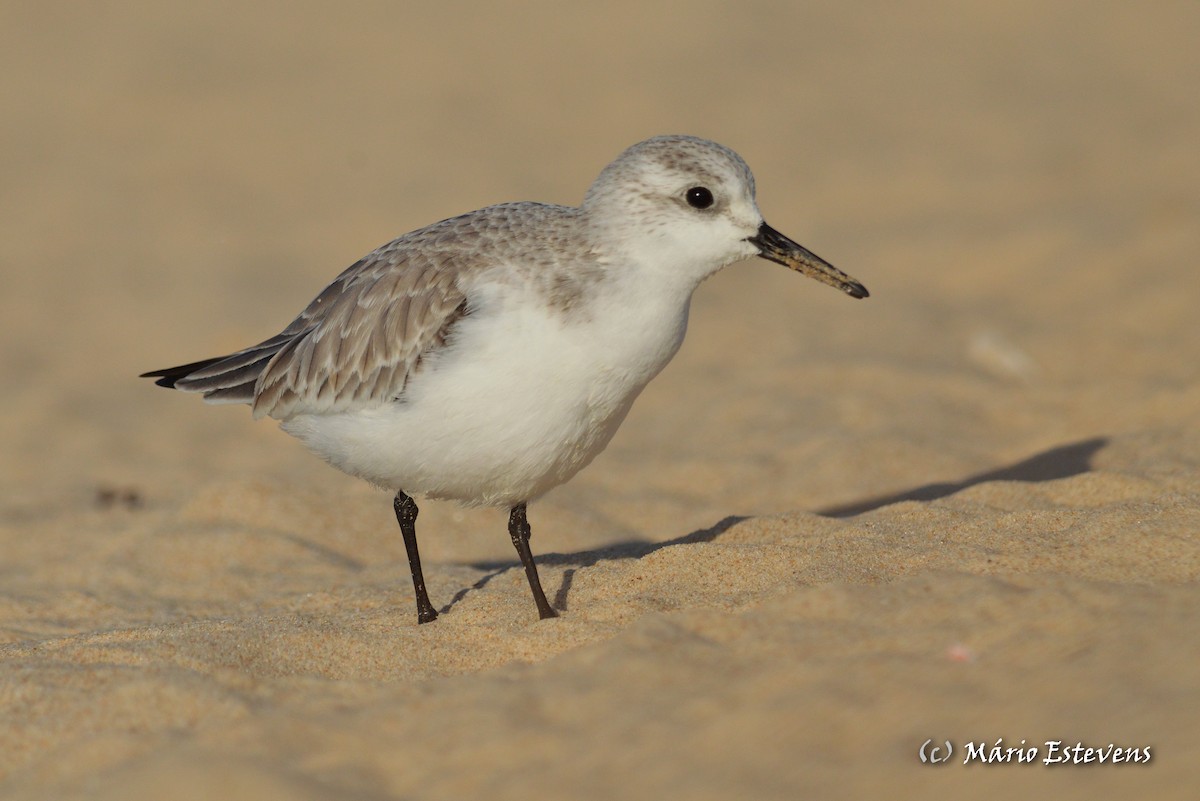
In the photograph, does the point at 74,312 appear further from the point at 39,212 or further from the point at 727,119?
the point at 727,119

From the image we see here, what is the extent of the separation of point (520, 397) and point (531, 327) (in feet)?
A: 0.87

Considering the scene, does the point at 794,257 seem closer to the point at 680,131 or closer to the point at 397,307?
the point at 397,307

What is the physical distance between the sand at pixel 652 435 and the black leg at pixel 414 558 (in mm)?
82

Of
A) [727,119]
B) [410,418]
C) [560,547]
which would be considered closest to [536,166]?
[727,119]

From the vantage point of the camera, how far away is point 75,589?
22.7 ft

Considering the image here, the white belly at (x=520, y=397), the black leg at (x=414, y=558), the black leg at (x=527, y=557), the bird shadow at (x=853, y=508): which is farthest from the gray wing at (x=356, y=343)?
the bird shadow at (x=853, y=508)

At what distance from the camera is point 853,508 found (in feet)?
24.2

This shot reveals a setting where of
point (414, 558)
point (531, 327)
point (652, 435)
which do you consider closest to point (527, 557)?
point (414, 558)

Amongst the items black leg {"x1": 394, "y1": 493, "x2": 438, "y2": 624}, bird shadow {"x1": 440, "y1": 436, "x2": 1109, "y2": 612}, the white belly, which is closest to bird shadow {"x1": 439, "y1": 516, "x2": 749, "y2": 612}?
bird shadow {"x1": 440, "y1": 436, "x2": 1109, "y2": 612}

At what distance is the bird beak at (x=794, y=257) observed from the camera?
513 centimetres

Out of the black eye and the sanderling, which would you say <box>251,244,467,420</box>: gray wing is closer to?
the sanderling

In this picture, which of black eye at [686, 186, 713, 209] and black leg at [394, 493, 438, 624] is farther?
black leg at [394, 493, 438, 624]

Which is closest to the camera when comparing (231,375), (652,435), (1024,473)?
(231,375)

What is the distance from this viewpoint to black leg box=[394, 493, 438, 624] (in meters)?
5.38
